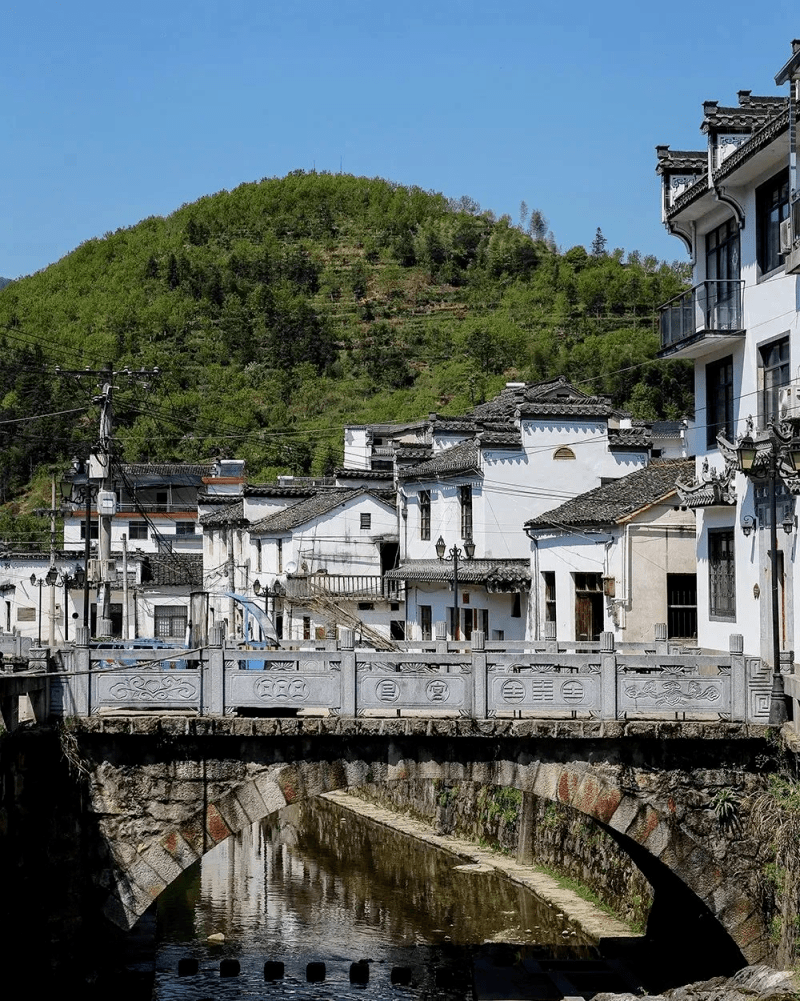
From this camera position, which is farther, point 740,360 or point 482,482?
point 482,482

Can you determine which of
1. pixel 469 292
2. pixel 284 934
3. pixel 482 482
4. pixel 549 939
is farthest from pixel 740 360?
pixel 469 292

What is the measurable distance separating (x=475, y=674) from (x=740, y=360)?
9.83m

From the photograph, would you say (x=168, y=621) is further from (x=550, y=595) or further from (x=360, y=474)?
(x=550, y=595)

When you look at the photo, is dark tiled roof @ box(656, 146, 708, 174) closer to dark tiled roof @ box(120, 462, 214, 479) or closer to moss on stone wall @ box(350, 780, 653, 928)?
moss on stone wall @ box(350, 780, 653, 928)

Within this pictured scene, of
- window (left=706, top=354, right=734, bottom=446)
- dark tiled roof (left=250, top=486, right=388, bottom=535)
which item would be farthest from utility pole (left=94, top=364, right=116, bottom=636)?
window (left=706, top=354, right=734, bottom=446)

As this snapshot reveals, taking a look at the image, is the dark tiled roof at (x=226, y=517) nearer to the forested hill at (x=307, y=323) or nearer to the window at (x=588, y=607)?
the forested hill at (x=307, y=323)

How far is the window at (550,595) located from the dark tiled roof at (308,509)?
1673 centimetres

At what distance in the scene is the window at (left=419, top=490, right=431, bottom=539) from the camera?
4959 centimetres

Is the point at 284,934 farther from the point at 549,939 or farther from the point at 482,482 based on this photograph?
the point at 482,482

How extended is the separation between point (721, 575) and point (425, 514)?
22.2 meters

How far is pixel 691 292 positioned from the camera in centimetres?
2908

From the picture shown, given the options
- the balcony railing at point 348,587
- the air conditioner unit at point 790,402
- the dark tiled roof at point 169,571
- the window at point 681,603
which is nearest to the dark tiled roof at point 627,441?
the balcony railing at point 348,587

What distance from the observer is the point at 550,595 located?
132 ft

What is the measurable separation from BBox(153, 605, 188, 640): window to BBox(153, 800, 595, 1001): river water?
2836cm
